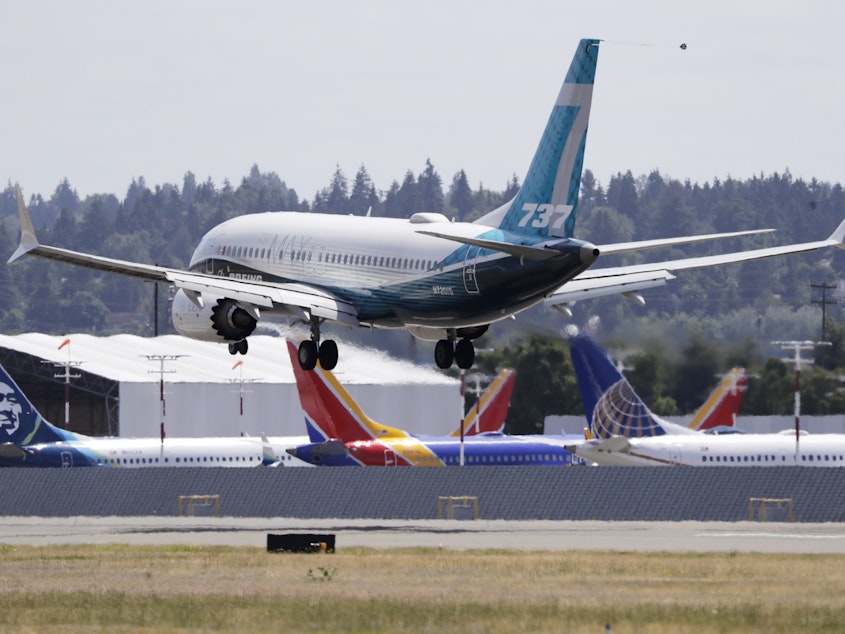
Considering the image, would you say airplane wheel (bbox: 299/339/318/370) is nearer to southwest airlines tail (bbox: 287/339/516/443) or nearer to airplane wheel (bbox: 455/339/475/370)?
airplane wheel (bbox: 455/339/475/370)

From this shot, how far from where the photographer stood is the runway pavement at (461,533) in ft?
220

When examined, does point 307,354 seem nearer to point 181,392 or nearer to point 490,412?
point 490,412

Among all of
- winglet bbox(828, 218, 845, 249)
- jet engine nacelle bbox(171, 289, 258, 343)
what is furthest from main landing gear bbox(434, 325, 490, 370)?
winglet bbox(828, 218, 845, 249)

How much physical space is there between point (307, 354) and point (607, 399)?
37.2 metres

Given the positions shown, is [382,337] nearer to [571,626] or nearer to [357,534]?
[357,534]

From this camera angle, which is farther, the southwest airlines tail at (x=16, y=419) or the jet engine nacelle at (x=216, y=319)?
the southwest airlines tail at (x=16, y=419)

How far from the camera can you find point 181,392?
466ft

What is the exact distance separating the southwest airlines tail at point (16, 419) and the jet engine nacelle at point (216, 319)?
43.8 m

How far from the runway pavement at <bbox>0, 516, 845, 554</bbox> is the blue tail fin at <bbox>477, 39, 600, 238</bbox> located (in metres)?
12.0

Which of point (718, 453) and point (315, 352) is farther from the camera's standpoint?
point (718, 453)

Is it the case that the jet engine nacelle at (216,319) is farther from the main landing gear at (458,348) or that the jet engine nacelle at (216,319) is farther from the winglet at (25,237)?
the winglet at (25,237)

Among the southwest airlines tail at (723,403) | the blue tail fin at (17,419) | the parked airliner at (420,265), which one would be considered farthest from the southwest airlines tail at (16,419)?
the southwest airlines tail at (723,403)

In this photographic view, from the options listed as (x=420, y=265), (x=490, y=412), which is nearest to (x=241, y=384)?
(x=490, y=412)

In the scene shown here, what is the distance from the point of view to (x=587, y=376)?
104 metres
